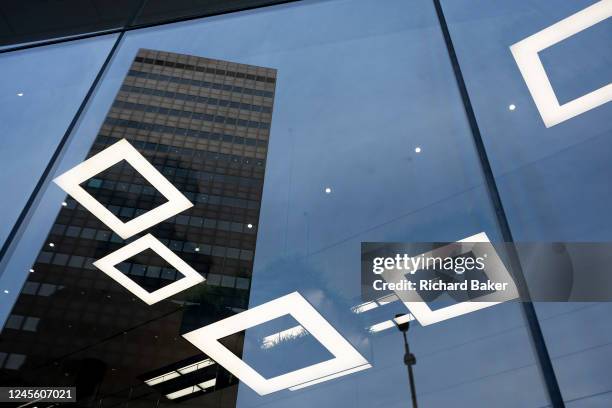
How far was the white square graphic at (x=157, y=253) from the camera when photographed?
110 inches

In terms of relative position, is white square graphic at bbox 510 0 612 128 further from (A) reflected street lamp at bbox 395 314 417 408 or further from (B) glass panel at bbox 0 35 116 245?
(B) glass panel at bbox 0 35 116 245

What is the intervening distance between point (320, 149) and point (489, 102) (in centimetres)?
87

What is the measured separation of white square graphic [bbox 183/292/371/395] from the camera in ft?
6.41

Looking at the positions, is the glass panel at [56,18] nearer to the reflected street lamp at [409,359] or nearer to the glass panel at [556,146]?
the glass panel at [556,146]

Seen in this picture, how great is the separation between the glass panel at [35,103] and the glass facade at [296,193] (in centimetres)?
1

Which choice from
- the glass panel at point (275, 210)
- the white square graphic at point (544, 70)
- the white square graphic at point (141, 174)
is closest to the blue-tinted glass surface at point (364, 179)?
the glass panel at point (275, 210)

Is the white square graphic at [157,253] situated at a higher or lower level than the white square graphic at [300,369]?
higher

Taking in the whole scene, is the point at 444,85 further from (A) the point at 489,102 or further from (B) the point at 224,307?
Answer: (B) the point at 224,307

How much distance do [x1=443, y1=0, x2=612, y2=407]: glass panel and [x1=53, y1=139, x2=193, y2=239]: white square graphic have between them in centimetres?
173

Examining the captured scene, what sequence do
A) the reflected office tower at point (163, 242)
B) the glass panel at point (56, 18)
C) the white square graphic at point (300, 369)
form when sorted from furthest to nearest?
1. the glass panel at point (56, 18)
2. the reflected office tower at point (163, 242)
3. the white square graphic at point (300, 369)

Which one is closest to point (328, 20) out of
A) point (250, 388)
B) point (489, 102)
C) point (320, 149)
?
point (320, 149)

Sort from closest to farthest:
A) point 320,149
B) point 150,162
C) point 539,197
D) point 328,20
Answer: point 539,197 → point 320,149 → point 150,162 → point 328,20

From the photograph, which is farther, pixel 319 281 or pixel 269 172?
pixel 269 172

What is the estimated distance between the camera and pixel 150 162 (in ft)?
9.11
